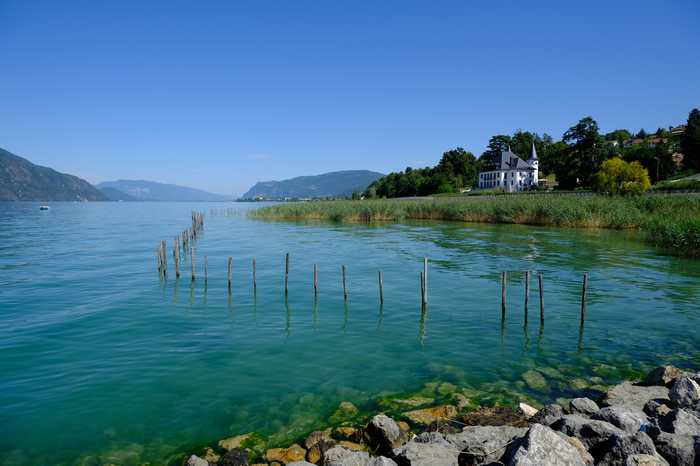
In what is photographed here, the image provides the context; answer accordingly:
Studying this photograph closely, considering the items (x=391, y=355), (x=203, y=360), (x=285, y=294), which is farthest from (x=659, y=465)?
(x=285, y=294)

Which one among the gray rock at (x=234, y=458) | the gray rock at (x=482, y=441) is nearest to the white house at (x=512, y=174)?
the gray rock at (x=482, y=441)

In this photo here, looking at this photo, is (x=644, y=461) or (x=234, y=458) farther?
(x=234, y=458)

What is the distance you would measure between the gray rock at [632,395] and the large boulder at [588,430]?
2314 millimetres

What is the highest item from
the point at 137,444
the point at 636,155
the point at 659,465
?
the point at 636,155

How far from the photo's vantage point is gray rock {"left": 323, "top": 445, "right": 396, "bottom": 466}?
6673 mm

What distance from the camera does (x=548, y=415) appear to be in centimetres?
850

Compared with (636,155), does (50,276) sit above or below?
below

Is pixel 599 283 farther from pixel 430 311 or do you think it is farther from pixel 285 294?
pixel 285 294

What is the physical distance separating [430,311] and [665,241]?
26099mm

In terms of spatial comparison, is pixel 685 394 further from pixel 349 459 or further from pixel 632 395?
pixel 349 459

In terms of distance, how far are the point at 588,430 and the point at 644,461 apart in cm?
114

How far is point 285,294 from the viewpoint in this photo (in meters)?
21.1

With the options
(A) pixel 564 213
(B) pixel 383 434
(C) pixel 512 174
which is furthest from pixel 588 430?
(C) pixel 512 174

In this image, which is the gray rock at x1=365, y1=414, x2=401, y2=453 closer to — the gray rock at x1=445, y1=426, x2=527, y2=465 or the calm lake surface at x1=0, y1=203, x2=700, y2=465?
the gray rock at x1=445, y1=426, x2=527, y2=465
